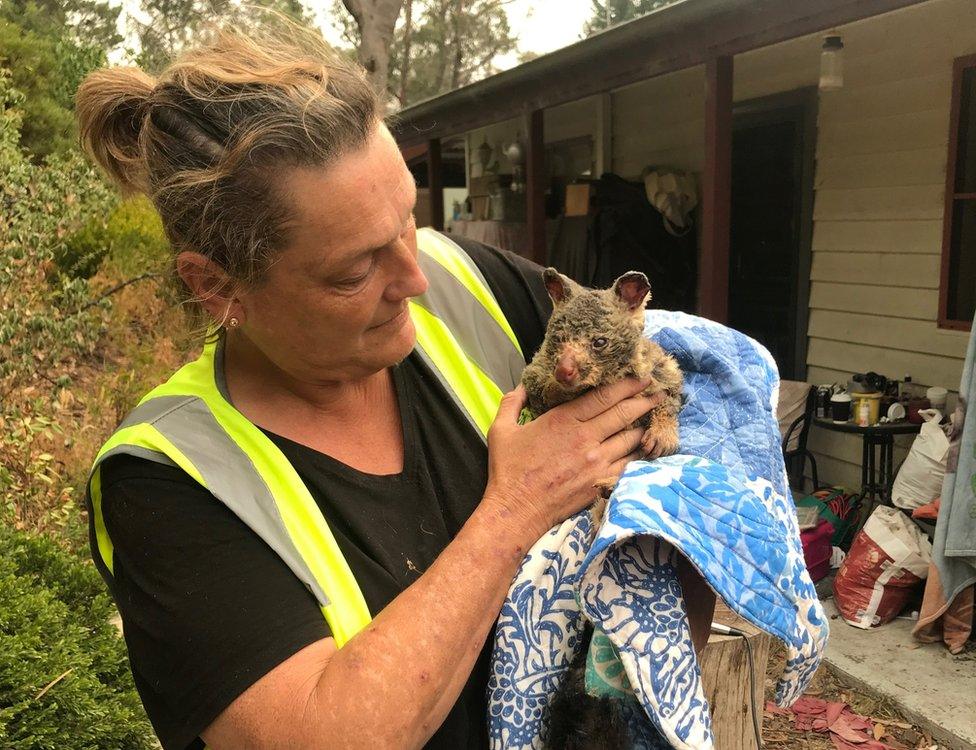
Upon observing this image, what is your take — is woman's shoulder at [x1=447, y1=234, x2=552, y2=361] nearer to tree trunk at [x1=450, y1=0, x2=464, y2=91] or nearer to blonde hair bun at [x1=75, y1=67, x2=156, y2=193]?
blonde hair bun at [x1=75, y1=67, x2=156, y2=193]

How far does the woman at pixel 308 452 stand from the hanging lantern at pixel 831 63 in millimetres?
4904

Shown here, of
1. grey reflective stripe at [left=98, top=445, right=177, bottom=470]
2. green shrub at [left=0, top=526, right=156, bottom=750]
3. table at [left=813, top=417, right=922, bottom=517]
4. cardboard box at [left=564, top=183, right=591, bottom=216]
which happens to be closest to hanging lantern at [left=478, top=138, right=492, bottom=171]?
cardboard box at [left=564, top=183, right=591, bottom=216]

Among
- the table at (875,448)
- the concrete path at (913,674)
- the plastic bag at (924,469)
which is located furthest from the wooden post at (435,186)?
the concrete path at (913,674)

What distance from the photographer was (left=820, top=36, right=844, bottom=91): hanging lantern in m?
5.61

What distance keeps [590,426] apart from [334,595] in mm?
593

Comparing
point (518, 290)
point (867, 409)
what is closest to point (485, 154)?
point (867, 409)

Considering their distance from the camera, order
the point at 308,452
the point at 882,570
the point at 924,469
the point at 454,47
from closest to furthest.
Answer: the point at 308,452 → the point at 882,570 → the point at 924,469 → the point at 454,47

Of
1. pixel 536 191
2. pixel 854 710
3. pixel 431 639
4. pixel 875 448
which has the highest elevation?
pixel 536 191

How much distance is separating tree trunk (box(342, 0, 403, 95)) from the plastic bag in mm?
9630

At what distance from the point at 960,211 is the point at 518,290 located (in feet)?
15.3

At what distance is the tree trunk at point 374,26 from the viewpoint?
1234 cm

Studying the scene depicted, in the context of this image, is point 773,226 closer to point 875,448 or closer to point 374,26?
point 875,448

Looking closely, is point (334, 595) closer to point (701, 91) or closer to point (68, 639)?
point (68, 639)

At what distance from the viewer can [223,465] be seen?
1.40 meters
